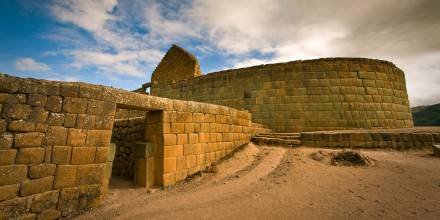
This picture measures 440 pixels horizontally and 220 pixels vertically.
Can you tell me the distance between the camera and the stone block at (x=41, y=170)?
11.0 ft

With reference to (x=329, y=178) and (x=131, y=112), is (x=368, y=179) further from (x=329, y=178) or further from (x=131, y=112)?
(x=131, y=112)

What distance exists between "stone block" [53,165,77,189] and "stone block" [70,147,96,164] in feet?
0.39

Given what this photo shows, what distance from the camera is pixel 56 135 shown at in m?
3.62

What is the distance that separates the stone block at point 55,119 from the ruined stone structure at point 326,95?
9.55 m

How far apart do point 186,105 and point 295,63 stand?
8.14 m

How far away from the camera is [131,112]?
40.4 ft

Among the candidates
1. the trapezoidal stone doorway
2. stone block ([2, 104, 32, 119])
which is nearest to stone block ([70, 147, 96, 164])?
the trapezoidal stone doorway

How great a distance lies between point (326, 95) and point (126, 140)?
9683mm

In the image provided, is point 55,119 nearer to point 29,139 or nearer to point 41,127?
point 41,127

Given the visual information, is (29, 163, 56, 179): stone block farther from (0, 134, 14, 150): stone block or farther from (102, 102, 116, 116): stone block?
(102, 102, 116, 116): stone block

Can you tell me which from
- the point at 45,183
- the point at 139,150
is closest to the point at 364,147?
the point at 139,150

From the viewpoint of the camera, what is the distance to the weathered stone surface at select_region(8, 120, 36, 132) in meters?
3.23

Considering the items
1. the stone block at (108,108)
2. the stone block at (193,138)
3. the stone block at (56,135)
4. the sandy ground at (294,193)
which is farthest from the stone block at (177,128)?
the stone block at (56,135)

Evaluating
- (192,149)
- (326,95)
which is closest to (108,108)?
(192,149)
